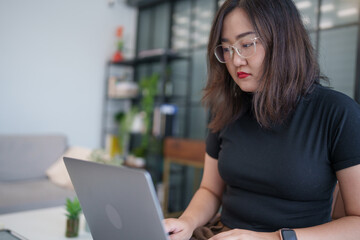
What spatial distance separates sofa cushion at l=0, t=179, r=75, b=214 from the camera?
2455 mm

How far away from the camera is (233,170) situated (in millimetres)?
1082

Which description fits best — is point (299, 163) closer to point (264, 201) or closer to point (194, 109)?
point (264, 201)

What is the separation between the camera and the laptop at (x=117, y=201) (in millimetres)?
660

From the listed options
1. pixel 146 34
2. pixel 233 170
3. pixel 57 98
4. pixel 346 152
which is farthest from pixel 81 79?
pixel 346 152

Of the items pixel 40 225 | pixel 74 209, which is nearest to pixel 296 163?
pixel 74 209

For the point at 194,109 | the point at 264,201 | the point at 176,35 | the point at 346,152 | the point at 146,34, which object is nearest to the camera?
the point at 346,152

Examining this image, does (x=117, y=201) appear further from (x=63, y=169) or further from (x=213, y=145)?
(x=63, y=169)

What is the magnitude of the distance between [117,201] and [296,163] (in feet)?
1.72

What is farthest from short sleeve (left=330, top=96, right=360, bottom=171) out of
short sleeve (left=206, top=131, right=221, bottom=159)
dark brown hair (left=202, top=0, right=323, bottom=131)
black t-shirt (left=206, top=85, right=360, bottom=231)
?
short sleeve (left=206, top=131, right=221, bottom=159)

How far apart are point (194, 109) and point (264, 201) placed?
2.78m

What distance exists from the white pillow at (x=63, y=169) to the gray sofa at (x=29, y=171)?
0.15ft

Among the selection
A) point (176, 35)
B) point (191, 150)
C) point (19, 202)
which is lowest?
point (19, 202)

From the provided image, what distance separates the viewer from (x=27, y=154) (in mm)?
3184

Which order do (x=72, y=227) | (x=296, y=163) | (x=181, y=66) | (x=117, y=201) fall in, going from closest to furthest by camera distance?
(x=117, y=201) < (x=296, y=163) < (x=72, y=227) < (x=181, y=66)
